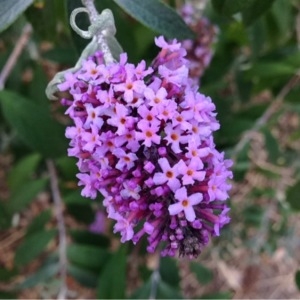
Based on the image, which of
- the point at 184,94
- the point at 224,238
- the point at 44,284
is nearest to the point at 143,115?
the point at 184,94

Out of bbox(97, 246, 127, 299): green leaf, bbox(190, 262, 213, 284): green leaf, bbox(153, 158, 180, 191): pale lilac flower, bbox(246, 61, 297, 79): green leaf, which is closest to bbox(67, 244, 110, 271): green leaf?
bbox(97, 246, 127, 299): green leaf

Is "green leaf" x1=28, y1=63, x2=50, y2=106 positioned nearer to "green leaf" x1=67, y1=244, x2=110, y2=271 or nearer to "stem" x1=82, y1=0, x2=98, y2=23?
"green leaf" x1=67, y1=244, x2=110, y2=271

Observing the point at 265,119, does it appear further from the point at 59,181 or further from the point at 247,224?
the point at 59,181

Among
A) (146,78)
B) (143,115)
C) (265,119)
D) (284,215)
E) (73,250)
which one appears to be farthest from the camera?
(284,215)

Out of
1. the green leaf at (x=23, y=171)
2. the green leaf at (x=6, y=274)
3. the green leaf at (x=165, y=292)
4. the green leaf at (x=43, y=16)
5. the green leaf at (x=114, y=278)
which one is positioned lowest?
the green leaf at (x=165, y=292)

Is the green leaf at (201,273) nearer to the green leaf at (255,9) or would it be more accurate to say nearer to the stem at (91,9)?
the green leaf at (255,9)

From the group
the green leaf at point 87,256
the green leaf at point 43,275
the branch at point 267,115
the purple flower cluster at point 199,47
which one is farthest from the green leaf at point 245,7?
the green leaf at point 43,275

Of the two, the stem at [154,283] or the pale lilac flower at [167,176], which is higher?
the pale lilac flower at [167,176]
